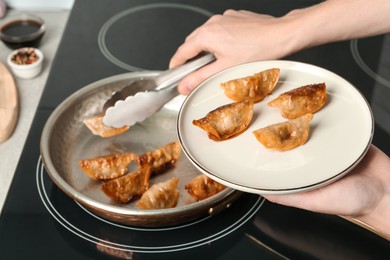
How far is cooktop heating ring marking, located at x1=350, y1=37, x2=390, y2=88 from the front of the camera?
1.26 meters

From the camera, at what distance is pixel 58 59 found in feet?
4.34

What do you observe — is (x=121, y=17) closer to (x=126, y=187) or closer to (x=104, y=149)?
(x=104, y=149)

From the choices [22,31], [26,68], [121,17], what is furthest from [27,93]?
[121,17]

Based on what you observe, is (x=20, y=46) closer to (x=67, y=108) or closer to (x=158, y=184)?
(x=67, y=108)

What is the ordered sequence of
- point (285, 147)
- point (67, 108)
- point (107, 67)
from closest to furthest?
point (285, 147)
point (67, 108)
point (107, 67)

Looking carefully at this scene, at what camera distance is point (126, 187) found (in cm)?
96

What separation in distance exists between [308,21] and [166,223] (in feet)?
1.48

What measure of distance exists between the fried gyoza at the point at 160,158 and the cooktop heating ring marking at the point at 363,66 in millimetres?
513

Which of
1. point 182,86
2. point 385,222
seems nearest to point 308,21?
point 182,86

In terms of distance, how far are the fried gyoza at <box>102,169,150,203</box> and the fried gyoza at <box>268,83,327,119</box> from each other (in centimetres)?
27

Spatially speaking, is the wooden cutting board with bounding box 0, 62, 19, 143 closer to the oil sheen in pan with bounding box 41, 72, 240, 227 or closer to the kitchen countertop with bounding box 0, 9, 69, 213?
the kitchen countertop with bounding box 0, 9, 69, 213

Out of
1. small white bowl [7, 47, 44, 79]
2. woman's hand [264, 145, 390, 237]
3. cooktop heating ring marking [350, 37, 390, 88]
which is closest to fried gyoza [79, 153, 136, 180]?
woman's hand [264, 145, 390, 237]

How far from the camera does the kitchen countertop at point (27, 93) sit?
3.58 ft

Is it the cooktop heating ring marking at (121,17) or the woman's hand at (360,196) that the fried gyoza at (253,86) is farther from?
the cooktop heating ring marking at (121,17)
